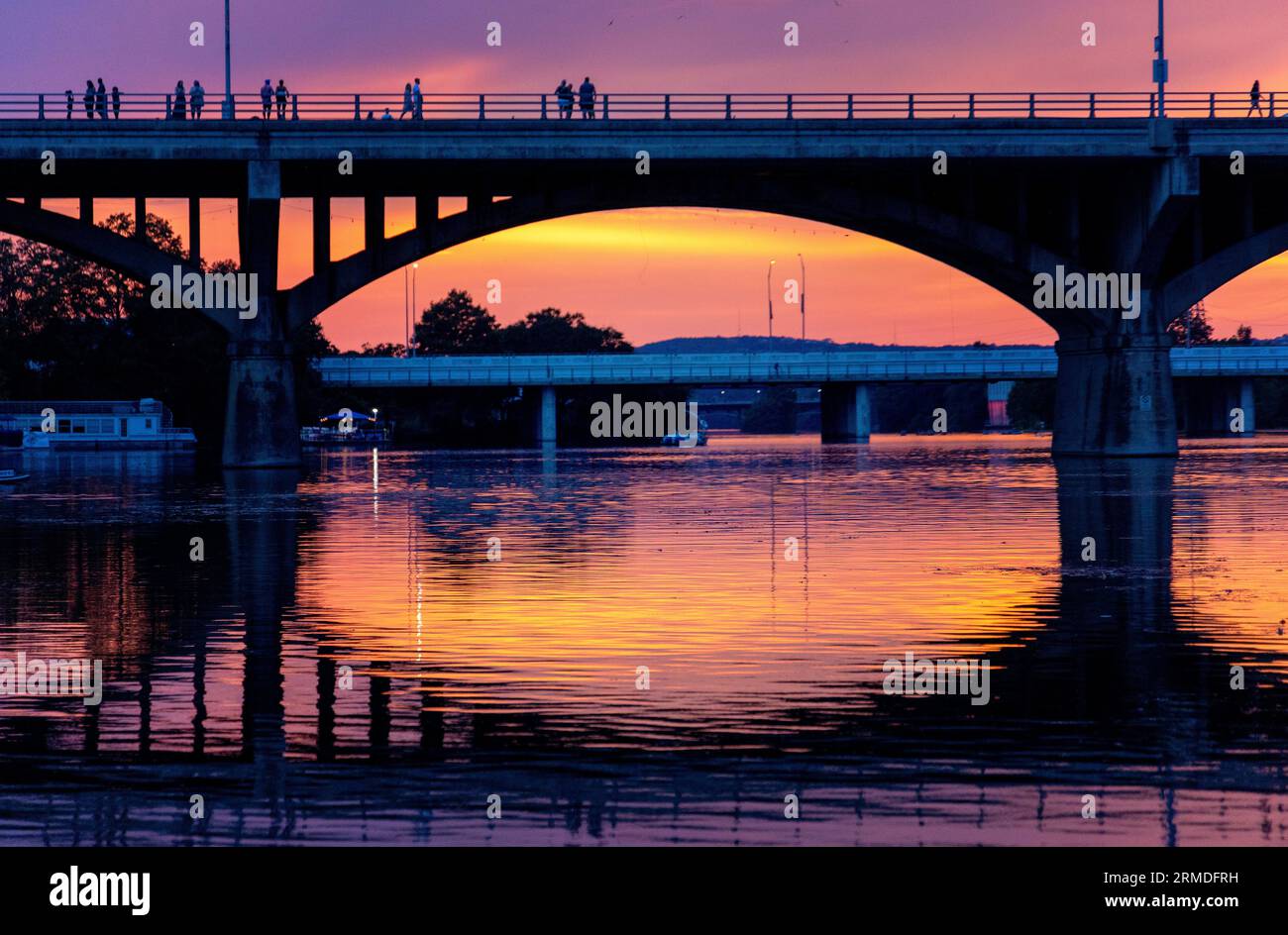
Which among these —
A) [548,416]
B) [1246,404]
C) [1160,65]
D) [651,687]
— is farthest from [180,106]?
[1246,404]

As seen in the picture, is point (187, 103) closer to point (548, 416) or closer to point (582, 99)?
point (582, 99)

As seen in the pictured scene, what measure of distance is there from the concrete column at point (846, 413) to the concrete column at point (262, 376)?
8991 centimetres

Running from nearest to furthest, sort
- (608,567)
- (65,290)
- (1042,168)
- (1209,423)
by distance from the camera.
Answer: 1. (608,567)
2. (1042,168)
3. (65,290)
4. (1209,423)

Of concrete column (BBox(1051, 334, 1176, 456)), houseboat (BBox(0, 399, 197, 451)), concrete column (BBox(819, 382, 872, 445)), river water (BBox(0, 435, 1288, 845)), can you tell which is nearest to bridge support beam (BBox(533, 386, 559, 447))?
concrete column (BBox(819, 382, 872, 445))

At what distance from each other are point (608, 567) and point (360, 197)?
47.8m

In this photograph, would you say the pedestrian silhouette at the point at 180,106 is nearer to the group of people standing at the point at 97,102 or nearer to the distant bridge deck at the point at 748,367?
the group of people standing at the point at 97,102

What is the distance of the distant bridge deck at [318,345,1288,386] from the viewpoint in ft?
468

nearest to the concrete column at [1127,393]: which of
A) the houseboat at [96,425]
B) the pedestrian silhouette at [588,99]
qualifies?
the pedestrian silhouette at [588,99]

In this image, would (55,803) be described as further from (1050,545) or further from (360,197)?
(360,197)

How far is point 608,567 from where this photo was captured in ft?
83.1

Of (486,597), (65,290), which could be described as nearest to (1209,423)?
(65,290)

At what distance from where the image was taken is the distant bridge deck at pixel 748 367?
143m

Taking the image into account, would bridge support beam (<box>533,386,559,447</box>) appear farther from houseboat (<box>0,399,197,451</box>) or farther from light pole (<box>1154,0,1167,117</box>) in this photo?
light pole (<box>1154,0,1167,117</box>)

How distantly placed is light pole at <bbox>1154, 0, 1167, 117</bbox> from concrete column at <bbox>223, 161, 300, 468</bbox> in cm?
3199
